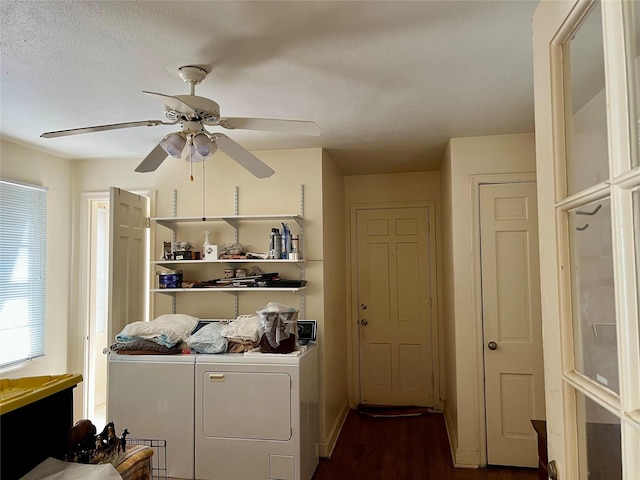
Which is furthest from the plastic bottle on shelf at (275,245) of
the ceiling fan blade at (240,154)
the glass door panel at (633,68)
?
the glass door panel at (633,68)

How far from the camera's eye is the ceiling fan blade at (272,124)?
6.75 ft

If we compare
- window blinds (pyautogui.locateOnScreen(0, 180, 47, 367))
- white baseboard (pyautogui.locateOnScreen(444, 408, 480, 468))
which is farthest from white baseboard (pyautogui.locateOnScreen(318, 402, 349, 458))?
window blinds (pyautogui.locateOnScreen(0, 180, 47, 367))

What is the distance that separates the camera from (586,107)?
34.0 inches

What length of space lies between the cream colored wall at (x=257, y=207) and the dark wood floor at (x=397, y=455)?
8.9 inches

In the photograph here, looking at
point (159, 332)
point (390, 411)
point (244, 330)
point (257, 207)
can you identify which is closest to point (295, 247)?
point (257, 207)

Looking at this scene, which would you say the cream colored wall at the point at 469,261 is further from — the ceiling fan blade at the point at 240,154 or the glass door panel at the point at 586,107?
the glass door panel at the point at 586,107

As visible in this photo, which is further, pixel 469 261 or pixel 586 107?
pixel 469 261

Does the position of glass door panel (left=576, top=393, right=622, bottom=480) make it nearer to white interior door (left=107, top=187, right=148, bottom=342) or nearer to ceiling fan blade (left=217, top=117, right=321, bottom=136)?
ceiling fan blade (left=217, top=117, right=321, bottom=136)

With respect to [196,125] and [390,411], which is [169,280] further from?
[390,411]

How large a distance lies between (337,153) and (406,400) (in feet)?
8.79

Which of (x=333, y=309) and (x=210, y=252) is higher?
(x=210, y=252)

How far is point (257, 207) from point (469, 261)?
5.72 feet

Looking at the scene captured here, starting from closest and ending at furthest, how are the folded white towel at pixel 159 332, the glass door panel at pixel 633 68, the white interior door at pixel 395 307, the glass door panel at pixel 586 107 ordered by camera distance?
the glass door panel at pixel 633 68 < the glass door panel at pixel 586 107 < the folded white towel at pixel 159 332 < the white interior door at pixel 395 307

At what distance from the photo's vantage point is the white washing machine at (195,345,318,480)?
2781 mm
